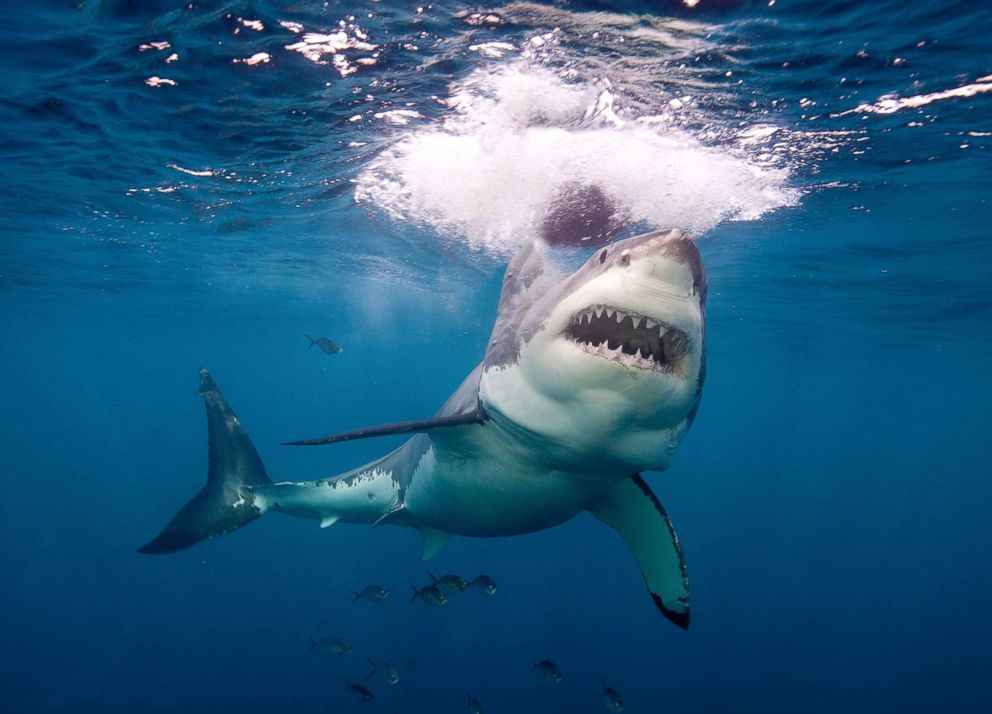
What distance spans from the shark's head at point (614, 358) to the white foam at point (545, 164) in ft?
20.5

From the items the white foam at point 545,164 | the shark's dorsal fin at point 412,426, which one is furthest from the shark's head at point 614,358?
the white foam at point 545,164

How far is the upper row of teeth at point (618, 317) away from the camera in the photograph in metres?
2.74

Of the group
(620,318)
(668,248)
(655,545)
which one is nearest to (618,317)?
(620,318)

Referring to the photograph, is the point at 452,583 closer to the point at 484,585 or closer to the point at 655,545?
the point at 484,585

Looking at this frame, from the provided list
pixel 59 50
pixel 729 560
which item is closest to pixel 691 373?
pixel 59 50

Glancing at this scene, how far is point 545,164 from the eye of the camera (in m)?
11.5

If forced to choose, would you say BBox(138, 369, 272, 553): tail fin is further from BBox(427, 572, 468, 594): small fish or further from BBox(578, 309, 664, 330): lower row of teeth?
BBox(578, 309, 664, 330): lower row of teeth

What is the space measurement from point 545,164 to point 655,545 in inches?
335

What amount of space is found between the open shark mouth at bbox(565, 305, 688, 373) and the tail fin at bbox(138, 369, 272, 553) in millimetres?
6653

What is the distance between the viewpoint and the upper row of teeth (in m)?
2.74

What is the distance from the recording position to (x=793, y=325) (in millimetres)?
31297

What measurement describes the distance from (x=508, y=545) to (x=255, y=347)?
52.5 meters

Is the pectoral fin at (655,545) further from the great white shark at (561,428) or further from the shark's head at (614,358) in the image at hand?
the shark's head at (614,358)

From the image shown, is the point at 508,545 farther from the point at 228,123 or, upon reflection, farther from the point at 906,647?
the point at 228,123
